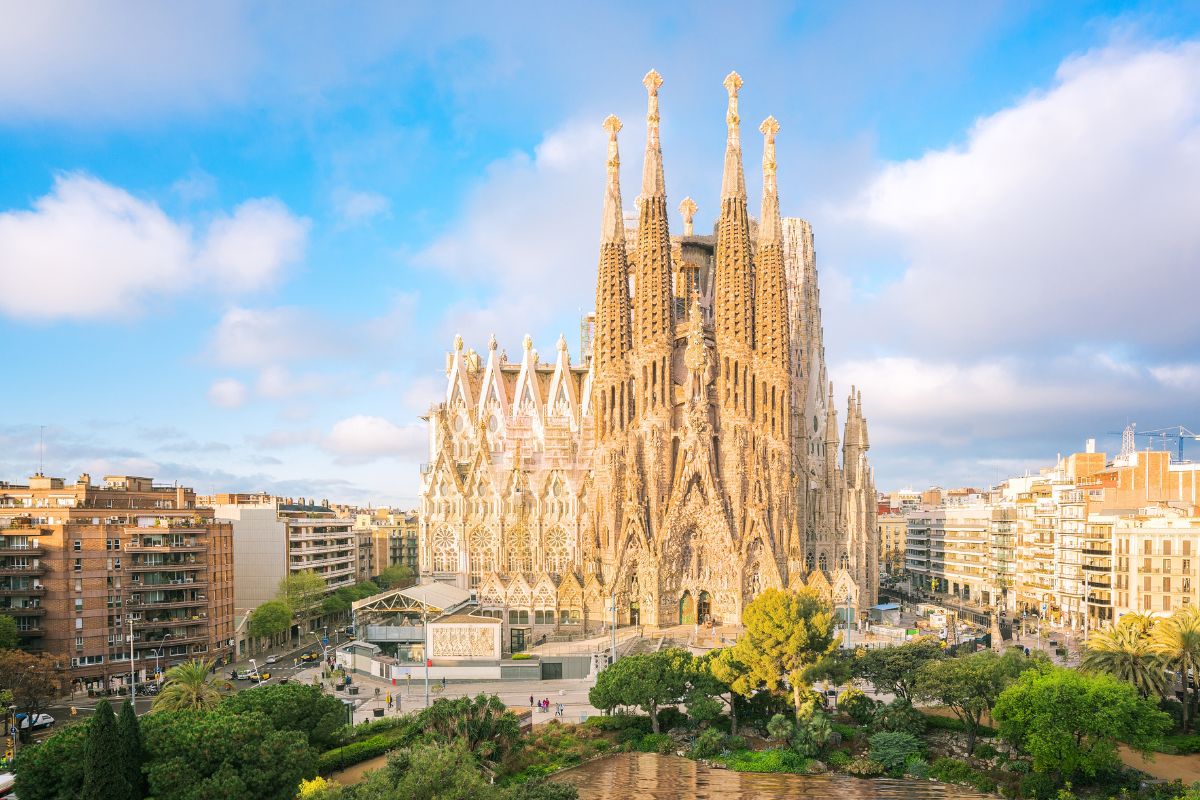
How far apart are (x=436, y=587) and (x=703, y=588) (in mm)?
19856

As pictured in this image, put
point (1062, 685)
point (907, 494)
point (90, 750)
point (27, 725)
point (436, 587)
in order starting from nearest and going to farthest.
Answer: point (90, 750) < point (1062, 685) < point (27, 725) < point (436, 587) < point (907, 494)

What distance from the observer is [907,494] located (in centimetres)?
18400

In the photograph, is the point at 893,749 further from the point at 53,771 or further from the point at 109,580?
the point at 109,580

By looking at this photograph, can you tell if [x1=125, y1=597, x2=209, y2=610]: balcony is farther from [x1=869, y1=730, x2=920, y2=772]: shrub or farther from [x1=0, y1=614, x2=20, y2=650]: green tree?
[x1=869, y1=730, x2=920, y2=772]: shrub

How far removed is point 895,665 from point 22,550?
45434 millimetres

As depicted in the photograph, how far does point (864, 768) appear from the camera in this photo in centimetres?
3347

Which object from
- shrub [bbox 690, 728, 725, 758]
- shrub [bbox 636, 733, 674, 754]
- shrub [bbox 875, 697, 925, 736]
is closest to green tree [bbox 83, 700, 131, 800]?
shrub [bbox 636, 733, 674, 754]

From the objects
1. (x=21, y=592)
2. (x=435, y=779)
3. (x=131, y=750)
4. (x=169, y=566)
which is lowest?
(x=131, y=750)

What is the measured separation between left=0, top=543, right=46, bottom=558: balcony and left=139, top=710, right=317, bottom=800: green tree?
27.4m

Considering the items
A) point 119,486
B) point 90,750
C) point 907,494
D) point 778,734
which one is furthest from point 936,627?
point 907,494

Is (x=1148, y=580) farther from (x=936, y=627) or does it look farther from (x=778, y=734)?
(x=778, y=734)

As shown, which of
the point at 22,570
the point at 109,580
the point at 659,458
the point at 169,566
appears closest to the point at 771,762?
the point at 659,458

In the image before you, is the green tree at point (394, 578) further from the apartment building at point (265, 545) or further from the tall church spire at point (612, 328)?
the tall church spire at point (612, 328)

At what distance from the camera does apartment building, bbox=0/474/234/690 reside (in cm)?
4919
